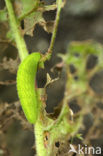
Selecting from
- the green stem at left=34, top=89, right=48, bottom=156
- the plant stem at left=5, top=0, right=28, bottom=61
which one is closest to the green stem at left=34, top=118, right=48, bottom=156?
the green stem at left=34, top=89, right=48, bottom=156

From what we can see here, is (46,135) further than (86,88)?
Yes

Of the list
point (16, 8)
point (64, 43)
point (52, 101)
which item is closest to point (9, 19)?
point (16, 8)

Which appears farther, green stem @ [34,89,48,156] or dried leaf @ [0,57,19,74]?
dried leaf @ [0,57,19,74]

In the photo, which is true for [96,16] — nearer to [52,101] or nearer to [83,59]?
[52,101]

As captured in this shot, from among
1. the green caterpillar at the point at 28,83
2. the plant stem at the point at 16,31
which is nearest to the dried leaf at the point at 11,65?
the plant stem at the point at 16,31

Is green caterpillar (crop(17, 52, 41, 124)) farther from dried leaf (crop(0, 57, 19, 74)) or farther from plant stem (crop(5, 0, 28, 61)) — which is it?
dried leaf (crop(0, 57, 19, 74))

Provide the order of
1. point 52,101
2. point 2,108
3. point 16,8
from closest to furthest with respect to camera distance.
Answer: point 16,8
point 2,108
point 52,101
